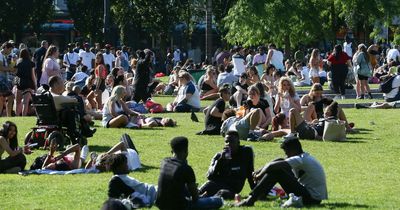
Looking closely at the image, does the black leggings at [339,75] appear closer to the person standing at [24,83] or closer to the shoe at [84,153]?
the person standing at [24,83]

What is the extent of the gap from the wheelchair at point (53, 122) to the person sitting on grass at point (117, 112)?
4.02 meters

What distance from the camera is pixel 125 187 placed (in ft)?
43.3

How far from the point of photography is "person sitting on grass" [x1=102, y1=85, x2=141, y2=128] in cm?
2423

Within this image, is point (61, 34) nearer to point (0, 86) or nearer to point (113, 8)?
point (113, 8)

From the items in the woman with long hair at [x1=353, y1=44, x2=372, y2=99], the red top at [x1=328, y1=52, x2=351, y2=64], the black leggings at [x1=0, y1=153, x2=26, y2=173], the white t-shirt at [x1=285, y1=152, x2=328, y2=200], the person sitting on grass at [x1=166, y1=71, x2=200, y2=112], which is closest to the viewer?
the white t-shirt at [x1=285, y1=152, x2=328, y2=200]

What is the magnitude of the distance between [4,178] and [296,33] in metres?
39.3

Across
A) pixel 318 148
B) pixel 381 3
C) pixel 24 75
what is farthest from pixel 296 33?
pixel 318 148

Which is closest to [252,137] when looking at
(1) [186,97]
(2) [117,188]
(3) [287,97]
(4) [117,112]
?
(3) [287,97]

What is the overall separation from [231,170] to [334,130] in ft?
26.7

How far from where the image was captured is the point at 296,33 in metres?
54.8

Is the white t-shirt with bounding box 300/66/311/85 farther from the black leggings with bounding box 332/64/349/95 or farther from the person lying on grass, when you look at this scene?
the person lying on grass

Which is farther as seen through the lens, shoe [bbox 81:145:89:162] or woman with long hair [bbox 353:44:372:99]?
woman with long hair [bbox 353:44:372:99]

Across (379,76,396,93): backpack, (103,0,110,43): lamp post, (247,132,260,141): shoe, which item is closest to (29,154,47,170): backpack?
(247,132,260,141): shoe

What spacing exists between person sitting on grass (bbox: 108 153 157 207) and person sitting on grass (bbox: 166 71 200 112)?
15181 millimetres
